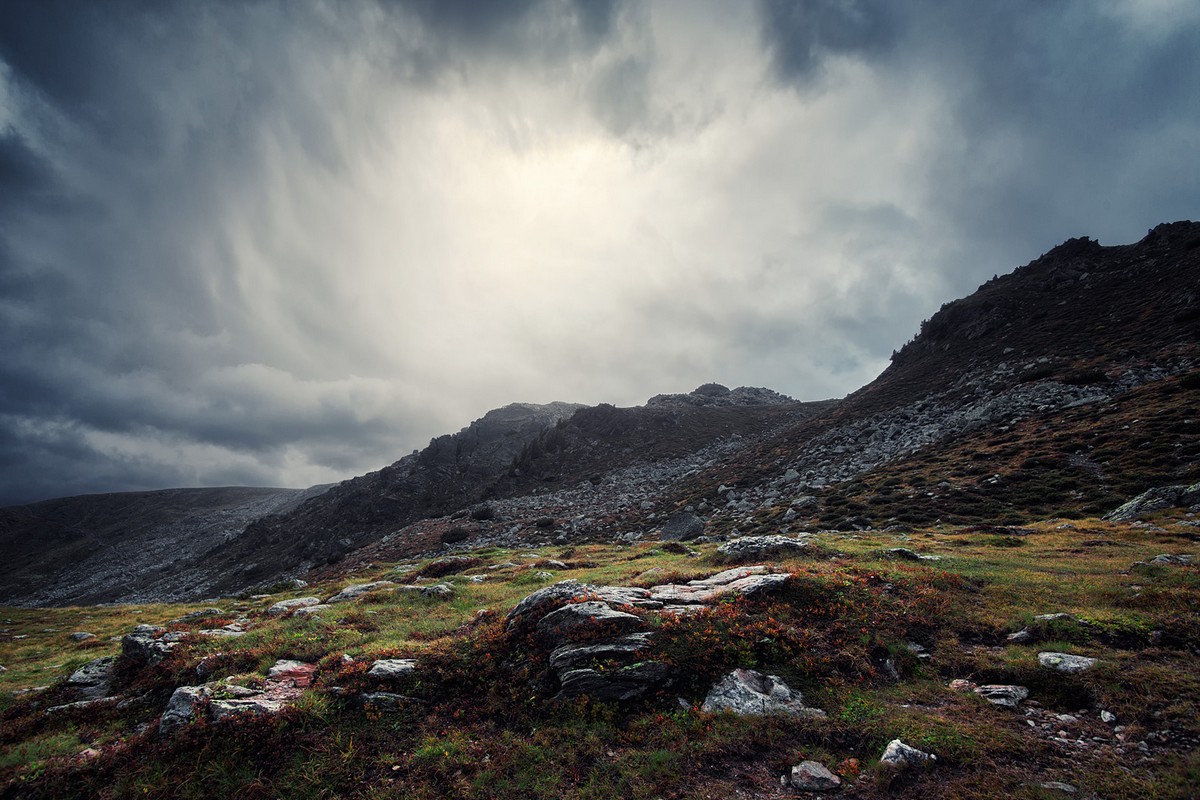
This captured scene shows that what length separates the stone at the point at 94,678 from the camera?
14.0 metres

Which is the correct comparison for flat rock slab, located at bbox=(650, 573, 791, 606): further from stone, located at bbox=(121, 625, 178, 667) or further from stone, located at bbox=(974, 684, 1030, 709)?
stone, located at bbox=(121, 625, 178, 667)

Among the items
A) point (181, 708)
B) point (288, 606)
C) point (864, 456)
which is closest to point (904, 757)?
point (181, 708)

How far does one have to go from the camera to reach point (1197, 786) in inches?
258

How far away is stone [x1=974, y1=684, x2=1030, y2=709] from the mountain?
24.0m

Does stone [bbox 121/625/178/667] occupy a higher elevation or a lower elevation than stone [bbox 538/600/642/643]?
lower

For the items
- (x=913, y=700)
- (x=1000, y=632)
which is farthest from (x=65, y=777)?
(x=1000, y=632)

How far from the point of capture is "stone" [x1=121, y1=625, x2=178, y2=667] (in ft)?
48.6

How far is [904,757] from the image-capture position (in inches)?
313

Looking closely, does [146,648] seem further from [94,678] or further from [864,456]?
[864,456]

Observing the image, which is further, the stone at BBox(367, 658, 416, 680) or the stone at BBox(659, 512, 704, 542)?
the stone at BBox(659, 512, 704, 542)

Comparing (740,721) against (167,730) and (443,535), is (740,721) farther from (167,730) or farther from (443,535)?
(443,535)

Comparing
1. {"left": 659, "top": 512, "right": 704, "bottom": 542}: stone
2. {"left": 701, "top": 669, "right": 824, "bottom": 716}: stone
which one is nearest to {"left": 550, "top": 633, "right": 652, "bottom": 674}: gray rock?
{"left": 701, "top": 669, "right": 824, "bottom": 716}: stone

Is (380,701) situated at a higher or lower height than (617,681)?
lower

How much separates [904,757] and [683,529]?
3250cm
